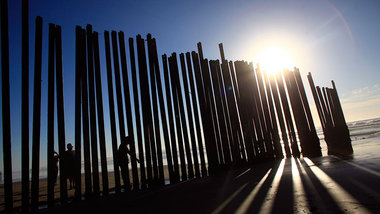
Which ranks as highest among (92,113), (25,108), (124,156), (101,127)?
(25,108)

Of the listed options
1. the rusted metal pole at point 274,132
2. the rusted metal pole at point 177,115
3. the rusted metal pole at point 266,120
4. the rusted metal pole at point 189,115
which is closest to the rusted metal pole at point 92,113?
the rusted metal pole at point 177,115

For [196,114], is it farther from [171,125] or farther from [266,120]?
[266,120]

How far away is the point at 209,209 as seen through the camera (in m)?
1.97

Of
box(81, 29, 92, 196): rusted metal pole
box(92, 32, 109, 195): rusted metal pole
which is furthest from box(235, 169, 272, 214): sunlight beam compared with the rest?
box(81, 29, 92, 196): rusted metal pole

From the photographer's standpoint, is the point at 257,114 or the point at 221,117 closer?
the point at 221,117

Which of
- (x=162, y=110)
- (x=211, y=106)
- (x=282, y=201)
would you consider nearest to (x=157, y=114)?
(x=162, y=110)

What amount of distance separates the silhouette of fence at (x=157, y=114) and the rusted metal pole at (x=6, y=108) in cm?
1

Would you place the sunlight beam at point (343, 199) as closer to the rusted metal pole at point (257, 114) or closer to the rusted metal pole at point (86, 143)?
the rusted metal pole at point (257, 114)

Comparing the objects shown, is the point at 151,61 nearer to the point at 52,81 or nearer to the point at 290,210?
the point at 52,81

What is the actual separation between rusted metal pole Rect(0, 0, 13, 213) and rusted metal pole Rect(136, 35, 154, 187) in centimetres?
195

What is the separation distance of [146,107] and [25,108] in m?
1.86

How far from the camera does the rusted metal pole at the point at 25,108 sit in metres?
2.91

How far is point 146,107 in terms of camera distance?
4051mm

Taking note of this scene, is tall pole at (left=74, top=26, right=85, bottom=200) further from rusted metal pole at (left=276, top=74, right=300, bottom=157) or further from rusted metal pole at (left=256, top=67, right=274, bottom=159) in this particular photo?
rusted metal pole at (left=276, top=74, right=300, bottom=157)
